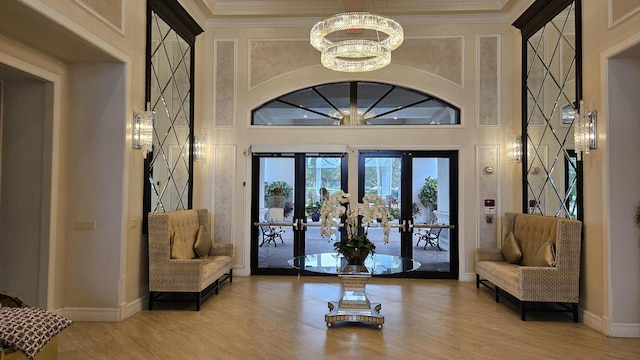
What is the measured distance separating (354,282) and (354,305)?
256 millimetres

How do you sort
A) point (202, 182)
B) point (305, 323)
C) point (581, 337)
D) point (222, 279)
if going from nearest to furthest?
1. point (581, 337)
2. point (305, 323)
3. point (222, 279)
4. point (202, 182)

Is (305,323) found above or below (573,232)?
below

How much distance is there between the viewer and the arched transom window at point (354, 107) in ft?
23.2

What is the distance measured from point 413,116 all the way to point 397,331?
13.2 feet

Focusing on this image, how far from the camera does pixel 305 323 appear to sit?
4.51 m

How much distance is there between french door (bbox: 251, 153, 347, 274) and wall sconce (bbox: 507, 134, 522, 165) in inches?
Result: 110

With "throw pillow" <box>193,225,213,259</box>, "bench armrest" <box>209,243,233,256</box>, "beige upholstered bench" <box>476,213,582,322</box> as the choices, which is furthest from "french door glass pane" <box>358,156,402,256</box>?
"throw pillow" <box>193,225,213,259</box>

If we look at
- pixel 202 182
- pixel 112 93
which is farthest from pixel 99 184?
pixel 202 182

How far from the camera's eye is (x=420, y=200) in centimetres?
708

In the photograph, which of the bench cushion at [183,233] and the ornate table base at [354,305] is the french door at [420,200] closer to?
the ornate table base at [354,305]

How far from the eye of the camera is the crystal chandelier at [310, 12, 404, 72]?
14.8 ft

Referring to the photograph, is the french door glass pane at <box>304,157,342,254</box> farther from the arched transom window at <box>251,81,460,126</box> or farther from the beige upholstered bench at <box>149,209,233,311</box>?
the beige upholstered bench at <box>149,209,233,311</box>

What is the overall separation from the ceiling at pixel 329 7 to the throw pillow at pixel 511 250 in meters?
3.79

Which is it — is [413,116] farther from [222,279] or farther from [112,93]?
[112,93]
